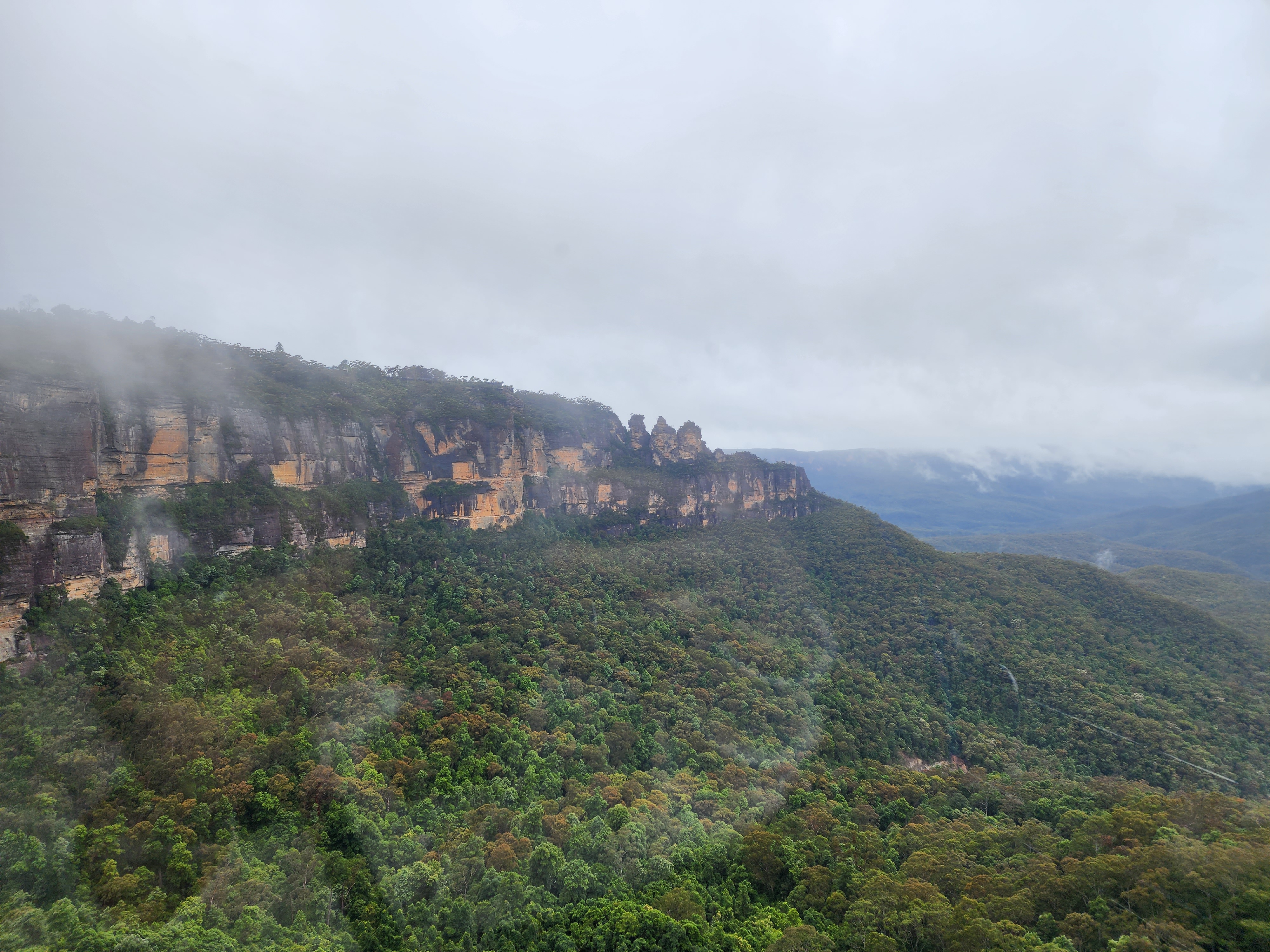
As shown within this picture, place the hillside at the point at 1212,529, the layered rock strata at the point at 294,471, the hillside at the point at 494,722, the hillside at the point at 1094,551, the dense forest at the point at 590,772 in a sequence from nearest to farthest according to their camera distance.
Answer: the dense forest at the point at 590,772, the hillside at the point at 494,722, the layered rock strata at the point at 294,471, the hillside at the point at 1094,551, the hillside at the point at 1212,529

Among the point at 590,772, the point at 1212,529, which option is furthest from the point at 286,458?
the point at 1212,529

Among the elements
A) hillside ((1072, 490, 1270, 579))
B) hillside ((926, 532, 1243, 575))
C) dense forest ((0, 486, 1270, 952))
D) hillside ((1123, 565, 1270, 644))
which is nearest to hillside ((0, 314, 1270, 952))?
dense forest ((0, 486, 1270, 952))

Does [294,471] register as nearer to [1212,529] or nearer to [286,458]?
[286,458]

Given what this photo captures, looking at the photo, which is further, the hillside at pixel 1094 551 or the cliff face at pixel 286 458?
the hillside at pixel 1094 551

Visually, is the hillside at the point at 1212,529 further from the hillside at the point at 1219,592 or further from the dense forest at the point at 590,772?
the dense forest at the point at 590,772

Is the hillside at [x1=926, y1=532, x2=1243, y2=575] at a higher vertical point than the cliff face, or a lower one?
lower

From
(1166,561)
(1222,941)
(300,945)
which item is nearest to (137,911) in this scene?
(300,945)

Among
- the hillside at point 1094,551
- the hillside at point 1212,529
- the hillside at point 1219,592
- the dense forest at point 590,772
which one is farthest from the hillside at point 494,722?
the hillside at point 1212,529

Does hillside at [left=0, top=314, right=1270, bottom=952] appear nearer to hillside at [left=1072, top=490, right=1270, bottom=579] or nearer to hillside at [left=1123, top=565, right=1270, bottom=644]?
hillside at [left=1123, top=565, right=1270, bottom=644]
